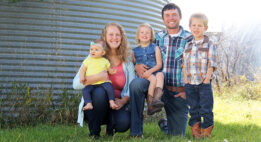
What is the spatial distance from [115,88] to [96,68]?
1.25 ft

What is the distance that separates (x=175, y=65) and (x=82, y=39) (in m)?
2.01

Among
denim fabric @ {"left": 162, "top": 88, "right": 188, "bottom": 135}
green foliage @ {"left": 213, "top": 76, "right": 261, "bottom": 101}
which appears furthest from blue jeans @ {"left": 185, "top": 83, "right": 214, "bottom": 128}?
green foliage @ {"left": 213, "top": 76, "right": 261, "bottom": 101}

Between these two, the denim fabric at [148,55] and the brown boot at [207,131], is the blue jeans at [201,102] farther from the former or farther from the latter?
the denim fabric at [148,55]

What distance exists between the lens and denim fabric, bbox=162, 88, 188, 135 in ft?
11.9

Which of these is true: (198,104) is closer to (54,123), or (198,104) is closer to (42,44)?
(54,123)

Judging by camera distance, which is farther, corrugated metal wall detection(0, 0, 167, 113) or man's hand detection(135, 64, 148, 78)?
corrugated metal wall detection(0, 0, 167, 113)

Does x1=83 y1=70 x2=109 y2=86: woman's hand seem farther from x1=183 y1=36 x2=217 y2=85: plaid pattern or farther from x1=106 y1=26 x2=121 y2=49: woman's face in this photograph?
x1=183 y1=36 x2=217 y2=85: plaid pattern

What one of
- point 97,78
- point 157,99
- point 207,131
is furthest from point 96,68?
point 207,131

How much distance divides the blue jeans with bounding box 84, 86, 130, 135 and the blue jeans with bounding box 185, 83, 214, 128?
2.34 feet

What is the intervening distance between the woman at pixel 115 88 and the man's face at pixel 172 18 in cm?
59

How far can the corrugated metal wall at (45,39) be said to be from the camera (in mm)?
4637

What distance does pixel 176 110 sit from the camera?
12.0 ft

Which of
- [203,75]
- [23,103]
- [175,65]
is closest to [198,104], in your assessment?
[203,75]

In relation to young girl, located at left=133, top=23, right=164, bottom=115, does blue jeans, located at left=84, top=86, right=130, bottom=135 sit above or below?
below
